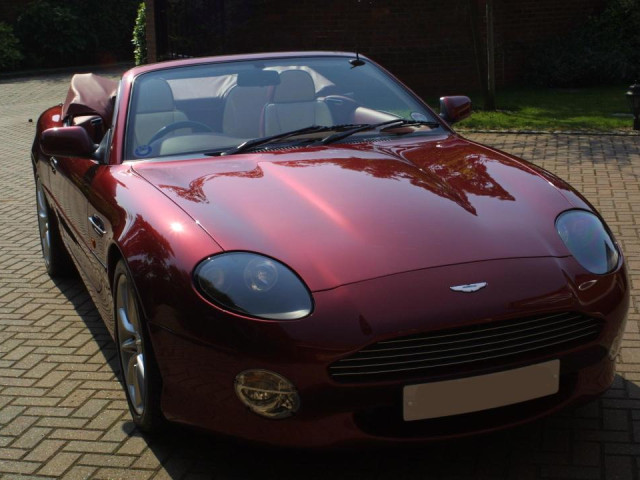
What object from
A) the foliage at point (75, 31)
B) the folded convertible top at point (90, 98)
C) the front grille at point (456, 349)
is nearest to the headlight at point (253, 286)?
the front grille at point (456, 349)

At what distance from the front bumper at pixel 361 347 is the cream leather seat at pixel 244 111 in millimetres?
1608

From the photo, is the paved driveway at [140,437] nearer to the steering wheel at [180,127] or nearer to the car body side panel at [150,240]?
the car body side panel at [150,240]

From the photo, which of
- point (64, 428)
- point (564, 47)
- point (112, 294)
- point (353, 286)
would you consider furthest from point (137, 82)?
point (564, 47)

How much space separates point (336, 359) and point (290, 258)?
0.45m

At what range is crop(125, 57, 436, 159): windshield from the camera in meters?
4.95

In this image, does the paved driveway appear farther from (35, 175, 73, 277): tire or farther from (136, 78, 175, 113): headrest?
(136, 78, 175, 113): headrest

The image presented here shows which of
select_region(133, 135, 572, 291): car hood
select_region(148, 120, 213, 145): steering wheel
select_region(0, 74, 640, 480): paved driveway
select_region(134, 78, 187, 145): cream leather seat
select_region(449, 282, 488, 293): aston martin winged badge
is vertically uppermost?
select_region(134, 78, 187, 145): cream leather seat

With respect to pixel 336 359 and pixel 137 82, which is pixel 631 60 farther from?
pixel 336 359

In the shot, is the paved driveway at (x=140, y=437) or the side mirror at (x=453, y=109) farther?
the side mirror at (x=453, y=109)

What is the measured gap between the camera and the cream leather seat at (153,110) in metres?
4.96

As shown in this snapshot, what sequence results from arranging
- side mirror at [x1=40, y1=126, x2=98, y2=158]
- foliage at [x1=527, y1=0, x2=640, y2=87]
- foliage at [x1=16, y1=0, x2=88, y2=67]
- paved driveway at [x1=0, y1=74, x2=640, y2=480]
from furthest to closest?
foliage at [x1=16, y1=0, x2=88, y2=67] → foliage at [x1=527, y1=0, x2=640, y2=87] → side mirror at [x1=40, y1=126, x2=98, y2=158] → paved driveway at [x1=0, y1=74, x2=640, y2=480]

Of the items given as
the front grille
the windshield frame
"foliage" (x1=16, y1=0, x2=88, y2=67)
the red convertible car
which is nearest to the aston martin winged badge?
the red convertible car

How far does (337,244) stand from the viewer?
12.0 feet

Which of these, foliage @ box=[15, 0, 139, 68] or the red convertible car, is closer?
the red convertible car
